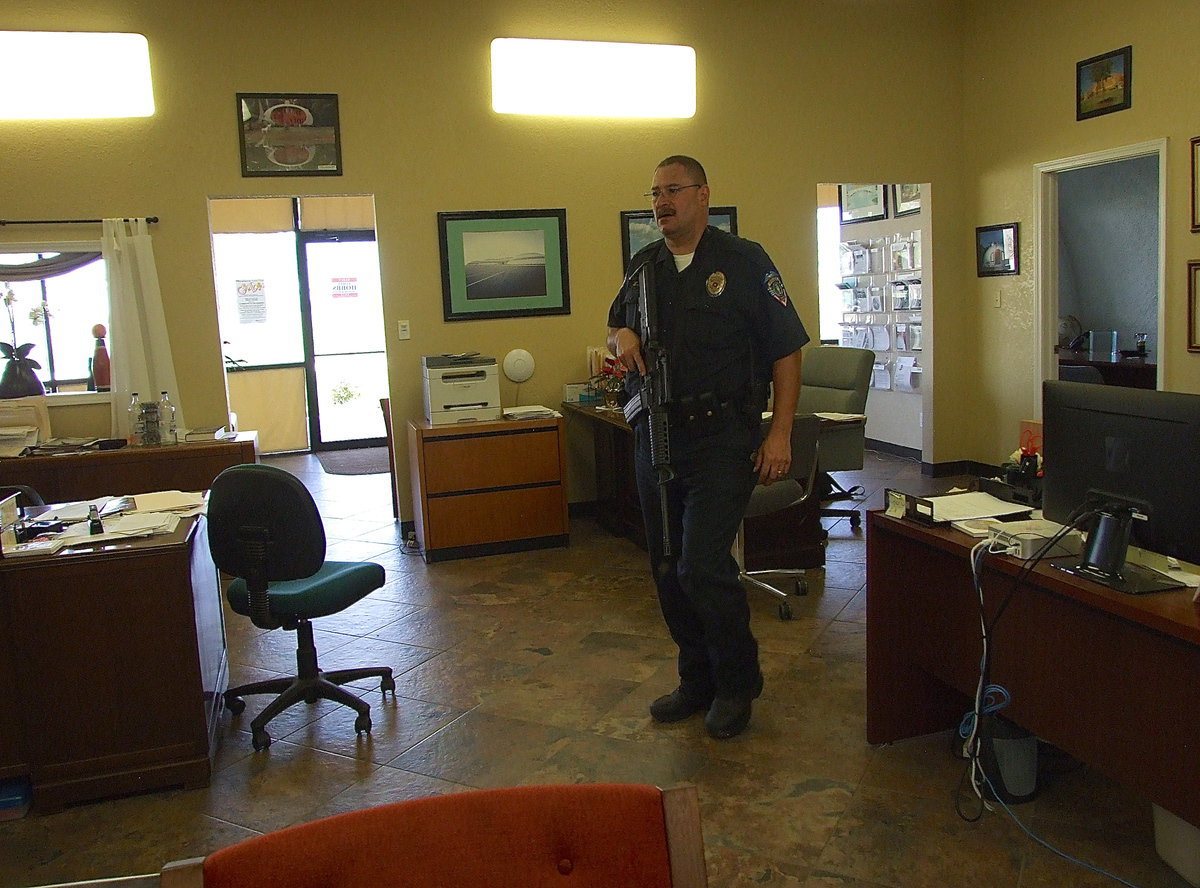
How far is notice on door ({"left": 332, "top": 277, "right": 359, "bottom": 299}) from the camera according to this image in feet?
32.1

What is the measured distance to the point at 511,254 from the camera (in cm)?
601

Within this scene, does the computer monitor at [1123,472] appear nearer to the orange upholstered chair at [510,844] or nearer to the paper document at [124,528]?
the orange upholstered chair at [510,844]

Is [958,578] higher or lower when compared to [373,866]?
lower

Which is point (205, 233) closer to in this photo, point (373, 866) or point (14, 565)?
point (14, 565)

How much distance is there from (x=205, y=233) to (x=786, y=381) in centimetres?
394

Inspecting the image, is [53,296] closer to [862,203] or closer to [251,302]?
[251,302]

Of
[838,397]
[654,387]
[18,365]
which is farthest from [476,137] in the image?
[654,387]

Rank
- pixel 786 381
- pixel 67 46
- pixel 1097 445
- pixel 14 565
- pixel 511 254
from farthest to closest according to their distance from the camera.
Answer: pixel 511 254 → pixel 67 46 → pixel 786 381 → pixel 14 565 → pixel 1097 445

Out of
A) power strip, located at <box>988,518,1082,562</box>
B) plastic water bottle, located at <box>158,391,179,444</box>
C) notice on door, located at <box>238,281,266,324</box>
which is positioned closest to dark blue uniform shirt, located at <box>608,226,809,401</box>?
power strip, located at <box>988,518,1082,562</box>

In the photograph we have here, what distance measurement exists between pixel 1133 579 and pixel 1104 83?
4738mm

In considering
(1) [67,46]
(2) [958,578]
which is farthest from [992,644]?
(1) [67,46]

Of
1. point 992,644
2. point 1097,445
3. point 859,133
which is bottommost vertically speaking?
point 992,644

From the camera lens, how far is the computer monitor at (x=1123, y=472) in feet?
6.16

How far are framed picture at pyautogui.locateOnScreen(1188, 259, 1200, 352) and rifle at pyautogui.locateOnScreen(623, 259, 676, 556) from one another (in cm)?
384
